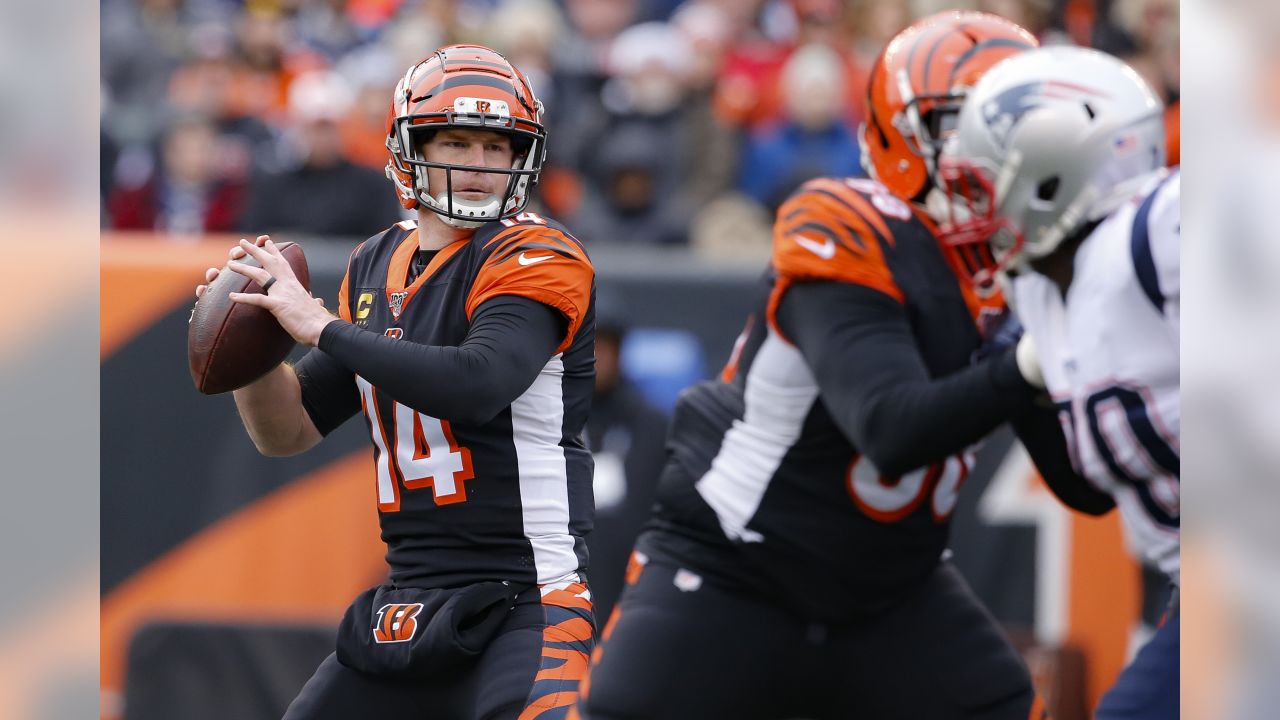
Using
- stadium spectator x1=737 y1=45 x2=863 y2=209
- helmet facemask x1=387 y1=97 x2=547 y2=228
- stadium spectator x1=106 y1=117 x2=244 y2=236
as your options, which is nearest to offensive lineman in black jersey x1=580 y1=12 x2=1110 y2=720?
helmet facemask x1=387 y1=97 x2=547 y2=228

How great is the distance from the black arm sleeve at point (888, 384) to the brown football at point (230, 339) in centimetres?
99

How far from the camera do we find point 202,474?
5809mm

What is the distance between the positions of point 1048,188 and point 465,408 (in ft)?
3.61

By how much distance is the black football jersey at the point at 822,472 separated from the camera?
3055 millimetres

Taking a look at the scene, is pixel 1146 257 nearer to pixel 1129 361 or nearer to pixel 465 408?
pixel 1129 361

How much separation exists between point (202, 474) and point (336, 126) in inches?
83.4

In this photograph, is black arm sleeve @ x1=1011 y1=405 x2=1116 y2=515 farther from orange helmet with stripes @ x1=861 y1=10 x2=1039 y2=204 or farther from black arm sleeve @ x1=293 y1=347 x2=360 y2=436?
black arm sleeve @ x1=293 y1=347 x2=360 y2=436

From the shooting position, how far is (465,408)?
8.73 feet

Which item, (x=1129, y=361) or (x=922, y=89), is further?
(x=922, y=89)

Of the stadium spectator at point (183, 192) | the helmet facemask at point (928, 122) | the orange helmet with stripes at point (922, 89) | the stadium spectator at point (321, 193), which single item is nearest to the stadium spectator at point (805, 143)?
the stadium spectator at point (321, 193)

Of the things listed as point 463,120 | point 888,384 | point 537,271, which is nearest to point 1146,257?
point 888,384

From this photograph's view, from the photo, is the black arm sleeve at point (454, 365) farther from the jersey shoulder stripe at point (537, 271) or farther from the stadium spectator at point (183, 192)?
the stadium spectator at point (183, 192)
